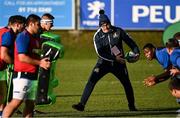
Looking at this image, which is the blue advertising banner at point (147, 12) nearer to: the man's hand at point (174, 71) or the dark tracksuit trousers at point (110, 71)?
the dark tracksuit trousers at point (110, 71)

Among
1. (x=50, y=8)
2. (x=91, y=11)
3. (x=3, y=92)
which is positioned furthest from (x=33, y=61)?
(x=50, y=8)

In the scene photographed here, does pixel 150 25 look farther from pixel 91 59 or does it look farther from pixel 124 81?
pixel 124 81

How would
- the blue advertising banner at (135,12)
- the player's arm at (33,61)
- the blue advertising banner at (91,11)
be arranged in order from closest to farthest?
1. the player's arm at (33,61)
2. the blue advertising banner at (91,11)
3. the blue advertising banner at (135,12)

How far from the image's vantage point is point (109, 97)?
17.1 metres

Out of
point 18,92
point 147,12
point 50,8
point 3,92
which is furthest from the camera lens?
point 147,12

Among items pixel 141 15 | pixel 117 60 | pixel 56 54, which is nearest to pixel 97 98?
pixel 117 60

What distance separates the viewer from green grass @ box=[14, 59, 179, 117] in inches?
570

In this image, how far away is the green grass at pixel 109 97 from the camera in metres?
14.5

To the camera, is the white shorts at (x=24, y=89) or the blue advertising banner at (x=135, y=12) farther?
the blue advertising banner at (x=135, y=12)

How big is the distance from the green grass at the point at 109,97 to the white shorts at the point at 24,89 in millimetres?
2859

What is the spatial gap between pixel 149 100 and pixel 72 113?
2.65m

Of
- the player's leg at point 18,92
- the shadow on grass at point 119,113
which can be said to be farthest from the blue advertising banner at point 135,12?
the player's leg at point 18,92

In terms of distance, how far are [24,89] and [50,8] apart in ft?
63.1

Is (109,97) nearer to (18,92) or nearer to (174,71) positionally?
(174,71)
